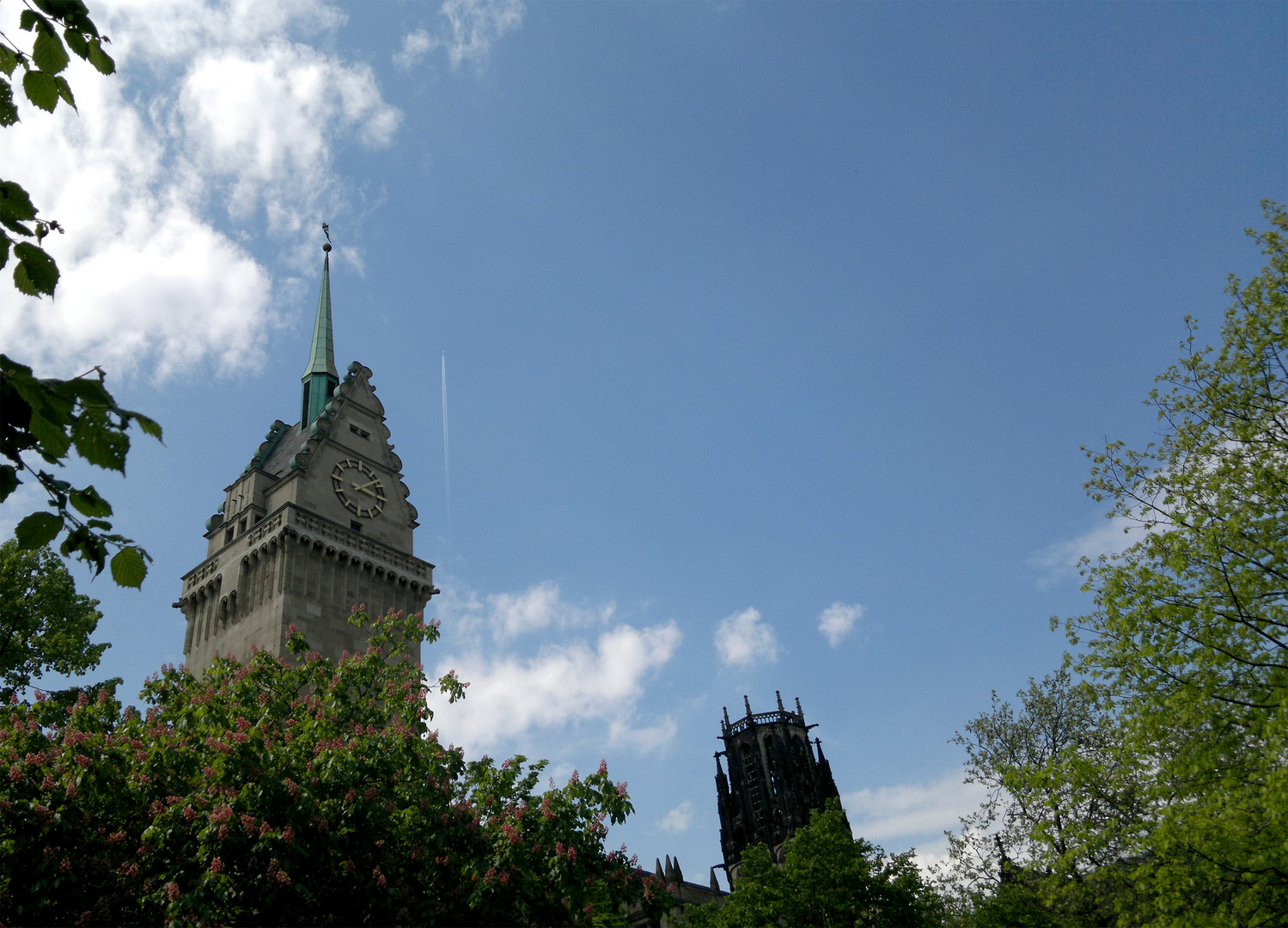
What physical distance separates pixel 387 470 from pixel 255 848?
3523 cm

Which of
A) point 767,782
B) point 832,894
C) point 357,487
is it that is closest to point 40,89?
point 832,894

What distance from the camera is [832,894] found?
105 ft

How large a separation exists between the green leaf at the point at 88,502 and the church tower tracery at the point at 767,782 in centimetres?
6713

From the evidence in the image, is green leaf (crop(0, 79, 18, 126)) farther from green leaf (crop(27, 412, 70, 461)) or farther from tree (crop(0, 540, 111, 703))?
tree (crop(0, 540, 111, 703))

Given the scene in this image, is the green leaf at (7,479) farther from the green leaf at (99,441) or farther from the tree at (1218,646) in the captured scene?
the tree at (1218,646)

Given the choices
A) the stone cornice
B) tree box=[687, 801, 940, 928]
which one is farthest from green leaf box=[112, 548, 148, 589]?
the stone cornice

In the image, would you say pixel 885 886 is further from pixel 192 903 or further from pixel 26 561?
pixel 26 561

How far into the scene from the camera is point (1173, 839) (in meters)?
15.5

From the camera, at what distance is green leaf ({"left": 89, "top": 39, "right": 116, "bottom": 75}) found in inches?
210

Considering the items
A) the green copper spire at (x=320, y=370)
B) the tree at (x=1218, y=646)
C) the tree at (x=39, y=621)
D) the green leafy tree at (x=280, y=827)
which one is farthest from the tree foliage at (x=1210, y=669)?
the green copper spire at (x=320, y=370)

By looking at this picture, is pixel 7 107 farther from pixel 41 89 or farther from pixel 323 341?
pixel 323 341

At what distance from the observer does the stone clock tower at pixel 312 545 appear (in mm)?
39094

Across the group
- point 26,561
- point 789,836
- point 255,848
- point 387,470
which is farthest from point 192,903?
point 789,836

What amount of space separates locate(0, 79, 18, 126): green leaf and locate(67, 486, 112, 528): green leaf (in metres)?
2.45
